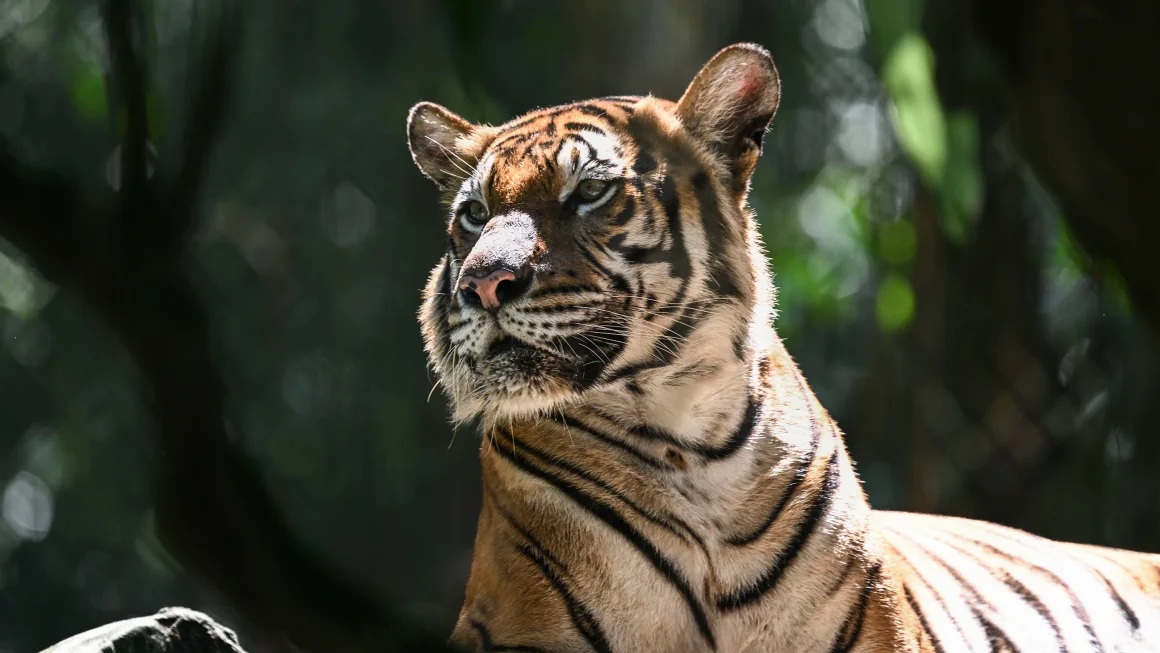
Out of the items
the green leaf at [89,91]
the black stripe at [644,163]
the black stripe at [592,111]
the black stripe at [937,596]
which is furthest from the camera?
the green leaf at [89,91]

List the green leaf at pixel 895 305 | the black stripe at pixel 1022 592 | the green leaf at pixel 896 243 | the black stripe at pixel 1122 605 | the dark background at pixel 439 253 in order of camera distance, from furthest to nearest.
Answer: the green leaf at pixel 896 243 < the green leaf at pixel 895 305 < the dark background at pixel 439 253 < the black stripe at pixel 1122 605 < the black stripe at pixel 1022 592

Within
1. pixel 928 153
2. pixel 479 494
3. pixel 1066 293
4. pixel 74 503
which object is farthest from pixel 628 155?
pixel 74 503

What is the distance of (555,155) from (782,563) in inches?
30.9

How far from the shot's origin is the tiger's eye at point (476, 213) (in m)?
2.21

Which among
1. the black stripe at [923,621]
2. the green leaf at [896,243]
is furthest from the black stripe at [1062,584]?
the green leaf at [896,243]

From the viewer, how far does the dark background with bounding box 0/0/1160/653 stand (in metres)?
3.80

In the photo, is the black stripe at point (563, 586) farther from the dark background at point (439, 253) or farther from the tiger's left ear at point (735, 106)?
the tiger's left ear at point (735, 106)

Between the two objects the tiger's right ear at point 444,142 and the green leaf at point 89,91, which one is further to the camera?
the green leaf at point 89,91

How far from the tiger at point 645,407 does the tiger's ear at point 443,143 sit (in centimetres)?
14

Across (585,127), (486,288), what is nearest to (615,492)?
(486,288)

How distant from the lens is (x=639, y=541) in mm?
2092

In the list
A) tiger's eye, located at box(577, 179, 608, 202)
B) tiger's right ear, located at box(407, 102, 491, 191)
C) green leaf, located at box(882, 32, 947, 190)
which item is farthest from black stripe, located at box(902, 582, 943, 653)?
green leaf, located at box(882, 32, 947, 190)

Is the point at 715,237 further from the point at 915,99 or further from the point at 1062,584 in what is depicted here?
the point at 915,99

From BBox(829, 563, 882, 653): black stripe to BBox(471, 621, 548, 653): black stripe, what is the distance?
19.2 inches
